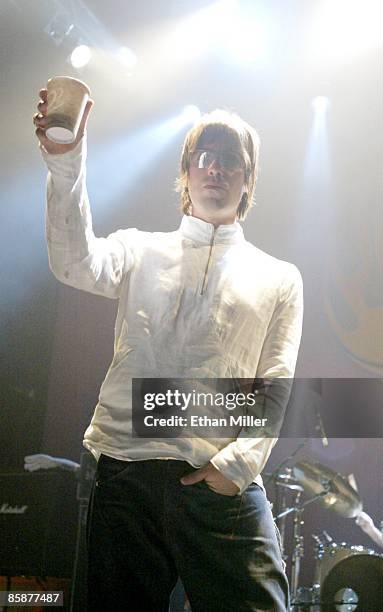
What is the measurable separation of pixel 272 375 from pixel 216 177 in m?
0.37

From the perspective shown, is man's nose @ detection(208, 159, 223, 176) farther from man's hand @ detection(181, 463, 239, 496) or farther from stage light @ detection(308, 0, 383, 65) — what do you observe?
stage light @ detection(308, 0, 383, 65)

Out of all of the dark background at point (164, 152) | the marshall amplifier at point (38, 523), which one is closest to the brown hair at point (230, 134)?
the dark background at point (164, 152)

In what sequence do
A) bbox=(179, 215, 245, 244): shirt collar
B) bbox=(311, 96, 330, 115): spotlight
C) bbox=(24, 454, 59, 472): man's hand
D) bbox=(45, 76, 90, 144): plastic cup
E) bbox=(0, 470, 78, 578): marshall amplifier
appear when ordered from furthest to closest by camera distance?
bbox=(311, 96, 330, 115): spotlight < bbox=(24, 454, 59, 472): man's hand < bbox=(0, 470, 78, 578): marshall amplifier < bbox=(179, 215, 245, 244): shirt collar < bbox=(45, 76, 90, 144): plastic cup

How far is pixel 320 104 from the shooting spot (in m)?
1.96

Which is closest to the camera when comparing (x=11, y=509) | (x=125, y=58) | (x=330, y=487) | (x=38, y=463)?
(x=11, y=509)

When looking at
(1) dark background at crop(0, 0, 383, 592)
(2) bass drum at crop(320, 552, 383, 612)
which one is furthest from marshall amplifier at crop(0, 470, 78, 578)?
(2) bass drum at crop(320, 552, 383, 612)

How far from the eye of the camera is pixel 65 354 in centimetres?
201

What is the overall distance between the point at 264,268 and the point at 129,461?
38 cm

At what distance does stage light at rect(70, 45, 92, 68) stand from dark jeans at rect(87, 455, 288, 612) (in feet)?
5.02

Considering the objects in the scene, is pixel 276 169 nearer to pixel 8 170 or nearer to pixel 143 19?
pixel 143 19

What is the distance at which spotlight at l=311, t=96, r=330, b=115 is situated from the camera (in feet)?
6.42

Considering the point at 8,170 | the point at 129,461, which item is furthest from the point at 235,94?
the point at 129,461

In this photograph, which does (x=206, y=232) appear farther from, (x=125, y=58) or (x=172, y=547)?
(x=125, y=58)

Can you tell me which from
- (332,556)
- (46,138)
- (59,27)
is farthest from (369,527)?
(59,27)
